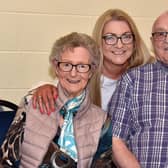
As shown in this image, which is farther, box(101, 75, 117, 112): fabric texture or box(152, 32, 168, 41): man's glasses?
box(101, 75, 117, 112): fabric texture

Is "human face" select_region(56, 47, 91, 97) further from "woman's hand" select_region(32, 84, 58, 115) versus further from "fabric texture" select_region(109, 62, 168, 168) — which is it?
"fabric texture" select_region(109, 62, 168, 168)

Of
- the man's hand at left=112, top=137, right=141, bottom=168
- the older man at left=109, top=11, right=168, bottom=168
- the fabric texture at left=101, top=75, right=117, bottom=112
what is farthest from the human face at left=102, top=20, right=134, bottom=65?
the man's hand at left=112, top=137, right=141, bottom=168

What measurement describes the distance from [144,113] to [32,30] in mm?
992

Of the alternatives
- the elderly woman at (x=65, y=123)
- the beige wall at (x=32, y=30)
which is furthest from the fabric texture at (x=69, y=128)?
the beige wall at (x=32, y=30)

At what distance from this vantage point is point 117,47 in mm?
2092

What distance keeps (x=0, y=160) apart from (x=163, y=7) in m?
1.59

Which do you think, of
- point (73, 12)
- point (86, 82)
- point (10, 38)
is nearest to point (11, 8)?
point (10, 38)

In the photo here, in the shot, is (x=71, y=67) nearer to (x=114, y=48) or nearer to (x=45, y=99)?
(x=45, y=99)

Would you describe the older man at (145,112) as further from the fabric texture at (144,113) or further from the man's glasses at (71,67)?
the man's glasses at (71,67)

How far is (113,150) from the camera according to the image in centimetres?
179

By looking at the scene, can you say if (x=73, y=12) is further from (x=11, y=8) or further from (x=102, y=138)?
(x=102, y=138)

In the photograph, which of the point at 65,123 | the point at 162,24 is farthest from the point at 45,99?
the point at 162,24

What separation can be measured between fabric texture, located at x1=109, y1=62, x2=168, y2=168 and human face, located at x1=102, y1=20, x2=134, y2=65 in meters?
0.30

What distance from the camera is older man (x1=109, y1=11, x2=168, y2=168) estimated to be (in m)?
1.74
